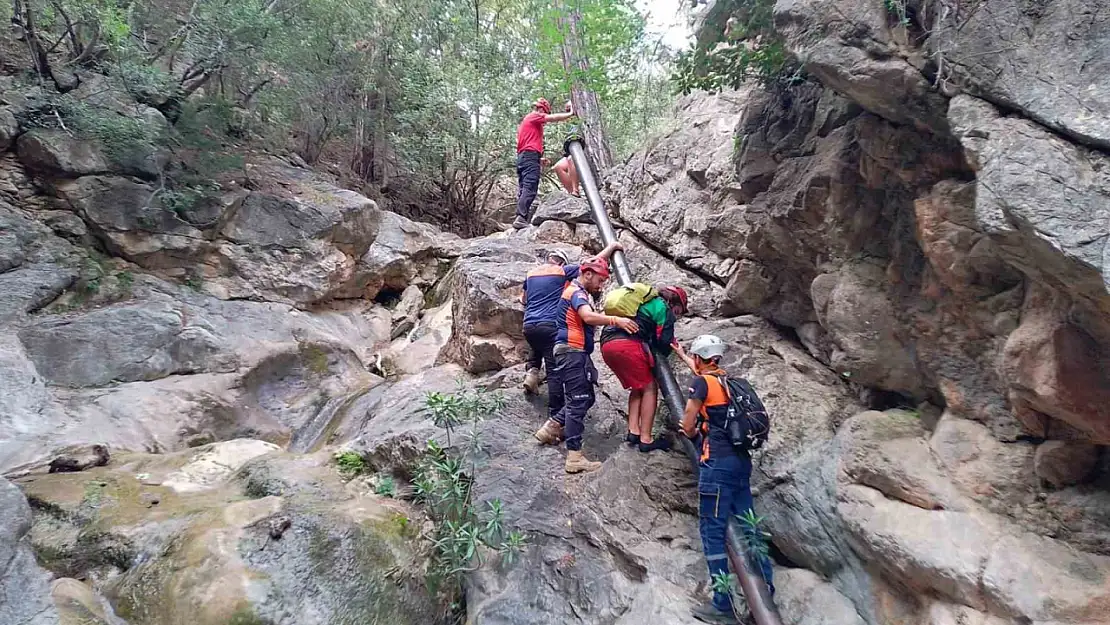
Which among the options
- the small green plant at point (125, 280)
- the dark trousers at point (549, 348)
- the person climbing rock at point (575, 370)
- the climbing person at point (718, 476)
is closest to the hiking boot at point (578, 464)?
the person climbing rock at point (575, 370)

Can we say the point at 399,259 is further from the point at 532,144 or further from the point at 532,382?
the point at 532,382

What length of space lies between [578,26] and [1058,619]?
35.6ft

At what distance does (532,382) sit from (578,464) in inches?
53.6

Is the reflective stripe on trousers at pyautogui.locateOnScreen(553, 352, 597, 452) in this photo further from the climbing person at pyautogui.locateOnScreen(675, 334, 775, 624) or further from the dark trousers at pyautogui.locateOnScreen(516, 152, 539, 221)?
the dark trousers at pyautogui.locateOnScreen(516, 152, 539, 221)

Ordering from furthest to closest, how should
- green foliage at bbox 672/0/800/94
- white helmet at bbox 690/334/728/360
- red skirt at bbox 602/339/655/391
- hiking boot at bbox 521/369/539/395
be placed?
hiking boot at bbox 521/369/539/395 → red skirt at bbox 602/339/655/391 → green foliage at bbox 672/0/800/94 → white helmet at bbox 690/334/728/360

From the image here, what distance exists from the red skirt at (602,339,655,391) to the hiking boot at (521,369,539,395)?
1359 mm

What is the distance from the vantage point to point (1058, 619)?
3553mm

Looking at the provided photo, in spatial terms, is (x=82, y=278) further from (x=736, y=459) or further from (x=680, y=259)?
(x=736, y=459)

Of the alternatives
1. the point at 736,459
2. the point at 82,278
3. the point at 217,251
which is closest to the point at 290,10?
the point at 217,251

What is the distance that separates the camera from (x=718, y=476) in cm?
506

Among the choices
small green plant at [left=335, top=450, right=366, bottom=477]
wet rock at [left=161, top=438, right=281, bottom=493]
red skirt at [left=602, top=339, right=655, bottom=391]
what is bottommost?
wet rock at [left=161, top=438, right=281, bottom=493]

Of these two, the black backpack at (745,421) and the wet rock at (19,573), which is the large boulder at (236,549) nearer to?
the wet rock at (19,573)

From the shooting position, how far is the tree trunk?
1155cm

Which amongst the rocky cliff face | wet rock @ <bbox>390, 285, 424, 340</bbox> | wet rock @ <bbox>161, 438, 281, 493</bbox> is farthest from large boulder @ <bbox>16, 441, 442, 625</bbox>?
wet rock @ <bbox>390, 285, 424, 340</bbox>
